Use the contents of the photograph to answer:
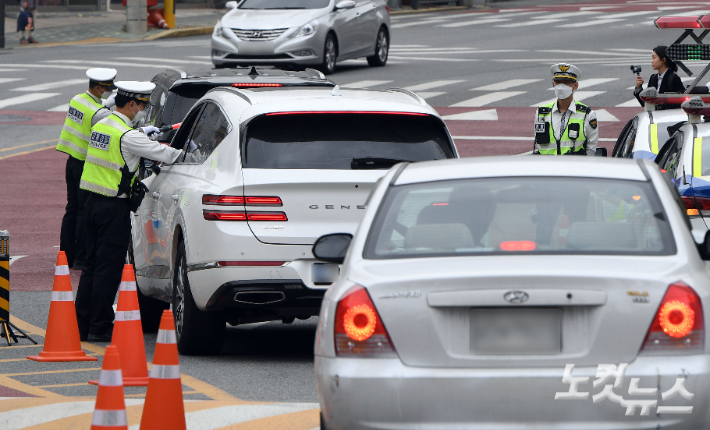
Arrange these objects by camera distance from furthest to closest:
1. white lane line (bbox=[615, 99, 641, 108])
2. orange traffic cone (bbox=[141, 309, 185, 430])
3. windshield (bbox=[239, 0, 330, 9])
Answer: windshield (bbox=[239, 0, 330, 9]), white lane line (bbox=[615, 99, 641, 108]), orange traffic cone (bbox=[141, 309, 185, 430])

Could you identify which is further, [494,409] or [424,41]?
[424,41]

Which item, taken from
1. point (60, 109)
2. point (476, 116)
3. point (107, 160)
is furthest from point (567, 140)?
point (60, 109)

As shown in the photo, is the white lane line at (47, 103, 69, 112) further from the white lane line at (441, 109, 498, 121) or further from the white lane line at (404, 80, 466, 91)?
the white lane line at (441, 109, 498, 121)

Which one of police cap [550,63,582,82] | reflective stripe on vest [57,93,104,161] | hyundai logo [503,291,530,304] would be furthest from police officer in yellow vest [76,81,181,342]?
hyundai logo [503,291,530,304]

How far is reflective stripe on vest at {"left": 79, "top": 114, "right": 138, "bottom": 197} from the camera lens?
9.28 metres

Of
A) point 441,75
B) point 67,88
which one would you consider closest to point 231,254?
point 67,88

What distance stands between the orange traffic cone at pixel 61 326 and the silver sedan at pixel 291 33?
1723 cm

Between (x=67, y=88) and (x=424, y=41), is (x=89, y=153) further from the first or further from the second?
(x=424, y=41)

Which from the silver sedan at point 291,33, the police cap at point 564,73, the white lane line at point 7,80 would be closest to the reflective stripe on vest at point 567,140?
the police cap at point 564,73

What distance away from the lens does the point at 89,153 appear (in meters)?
9.48

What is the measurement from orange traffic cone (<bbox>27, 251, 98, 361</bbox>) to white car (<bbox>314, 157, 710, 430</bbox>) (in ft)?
12.2

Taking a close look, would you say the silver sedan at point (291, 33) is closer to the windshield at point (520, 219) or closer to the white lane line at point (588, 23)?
the white lane line at point (588, 23)

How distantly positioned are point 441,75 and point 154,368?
23.0 m

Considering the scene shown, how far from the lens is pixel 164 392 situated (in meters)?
5.84
